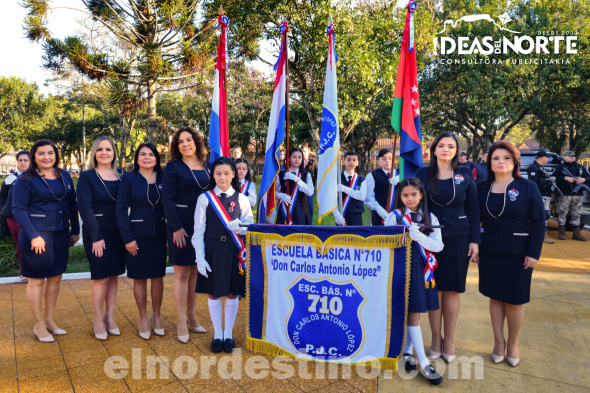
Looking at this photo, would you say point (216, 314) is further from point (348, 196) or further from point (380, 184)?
point (380, 184)

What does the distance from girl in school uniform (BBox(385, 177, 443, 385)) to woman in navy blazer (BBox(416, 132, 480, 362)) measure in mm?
162

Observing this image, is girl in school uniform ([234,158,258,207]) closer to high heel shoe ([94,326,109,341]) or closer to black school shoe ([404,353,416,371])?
high heel shoe ([94,326,109,341])

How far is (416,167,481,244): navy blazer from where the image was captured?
10.5 feet

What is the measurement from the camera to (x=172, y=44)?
463 inches

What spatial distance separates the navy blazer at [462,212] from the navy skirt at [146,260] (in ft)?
8.19

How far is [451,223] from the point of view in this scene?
319 cm

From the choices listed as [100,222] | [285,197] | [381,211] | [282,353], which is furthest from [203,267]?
[381,211]

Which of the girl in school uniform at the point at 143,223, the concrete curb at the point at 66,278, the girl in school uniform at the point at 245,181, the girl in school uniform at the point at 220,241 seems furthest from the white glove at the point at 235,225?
the concrete curb at the point at 66,278

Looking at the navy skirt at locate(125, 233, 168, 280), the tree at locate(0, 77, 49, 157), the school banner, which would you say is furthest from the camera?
the tree at locate(0, 77, 49, 157)

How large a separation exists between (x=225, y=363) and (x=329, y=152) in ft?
8.49

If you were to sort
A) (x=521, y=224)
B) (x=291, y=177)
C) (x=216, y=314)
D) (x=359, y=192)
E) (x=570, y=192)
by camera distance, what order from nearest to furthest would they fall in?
(x=521, y=224) → (x=216, y=314) → (x=291, y=177) → (x=359, y=192) → (x=570, y=192)

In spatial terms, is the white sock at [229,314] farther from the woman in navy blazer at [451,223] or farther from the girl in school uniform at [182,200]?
the woman in navy blazer at [451,223]

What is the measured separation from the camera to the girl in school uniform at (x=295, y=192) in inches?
218

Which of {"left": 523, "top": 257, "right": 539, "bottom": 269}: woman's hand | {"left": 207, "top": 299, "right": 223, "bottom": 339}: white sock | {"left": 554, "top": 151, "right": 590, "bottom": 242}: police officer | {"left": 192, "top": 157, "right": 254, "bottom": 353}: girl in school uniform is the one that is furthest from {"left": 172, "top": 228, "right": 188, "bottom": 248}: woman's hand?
{"left": 554, "top": 151, "right": 590, "bottom": 242}: police officer
